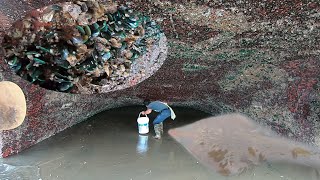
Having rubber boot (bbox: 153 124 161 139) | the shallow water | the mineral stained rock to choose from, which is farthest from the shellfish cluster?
the mineral stained rock

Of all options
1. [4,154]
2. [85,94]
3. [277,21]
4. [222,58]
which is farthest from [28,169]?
[277,21]

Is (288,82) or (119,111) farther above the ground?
(288,82)

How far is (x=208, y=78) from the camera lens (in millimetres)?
6500

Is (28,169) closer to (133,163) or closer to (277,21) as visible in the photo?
(133,163)

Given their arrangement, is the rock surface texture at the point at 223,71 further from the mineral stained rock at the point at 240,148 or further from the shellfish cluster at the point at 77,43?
the mineral stained rock at the point at 240,148

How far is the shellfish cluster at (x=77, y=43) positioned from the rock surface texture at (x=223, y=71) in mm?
202

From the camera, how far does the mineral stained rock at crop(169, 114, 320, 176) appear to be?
550 centimetres

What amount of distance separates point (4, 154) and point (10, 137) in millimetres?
226

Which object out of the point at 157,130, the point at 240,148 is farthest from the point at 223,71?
the point at 157,130

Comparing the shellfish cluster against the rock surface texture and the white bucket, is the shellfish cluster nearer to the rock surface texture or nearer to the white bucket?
the rock surface texture

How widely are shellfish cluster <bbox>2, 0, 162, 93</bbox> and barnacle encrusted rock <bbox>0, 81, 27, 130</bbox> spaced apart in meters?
0.31

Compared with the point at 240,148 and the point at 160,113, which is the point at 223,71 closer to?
the point at 240,148

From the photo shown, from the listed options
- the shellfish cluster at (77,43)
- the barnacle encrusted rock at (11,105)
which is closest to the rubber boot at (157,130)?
the shellfish cluster at (77,43)

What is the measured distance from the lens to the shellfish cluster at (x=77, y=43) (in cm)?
463
